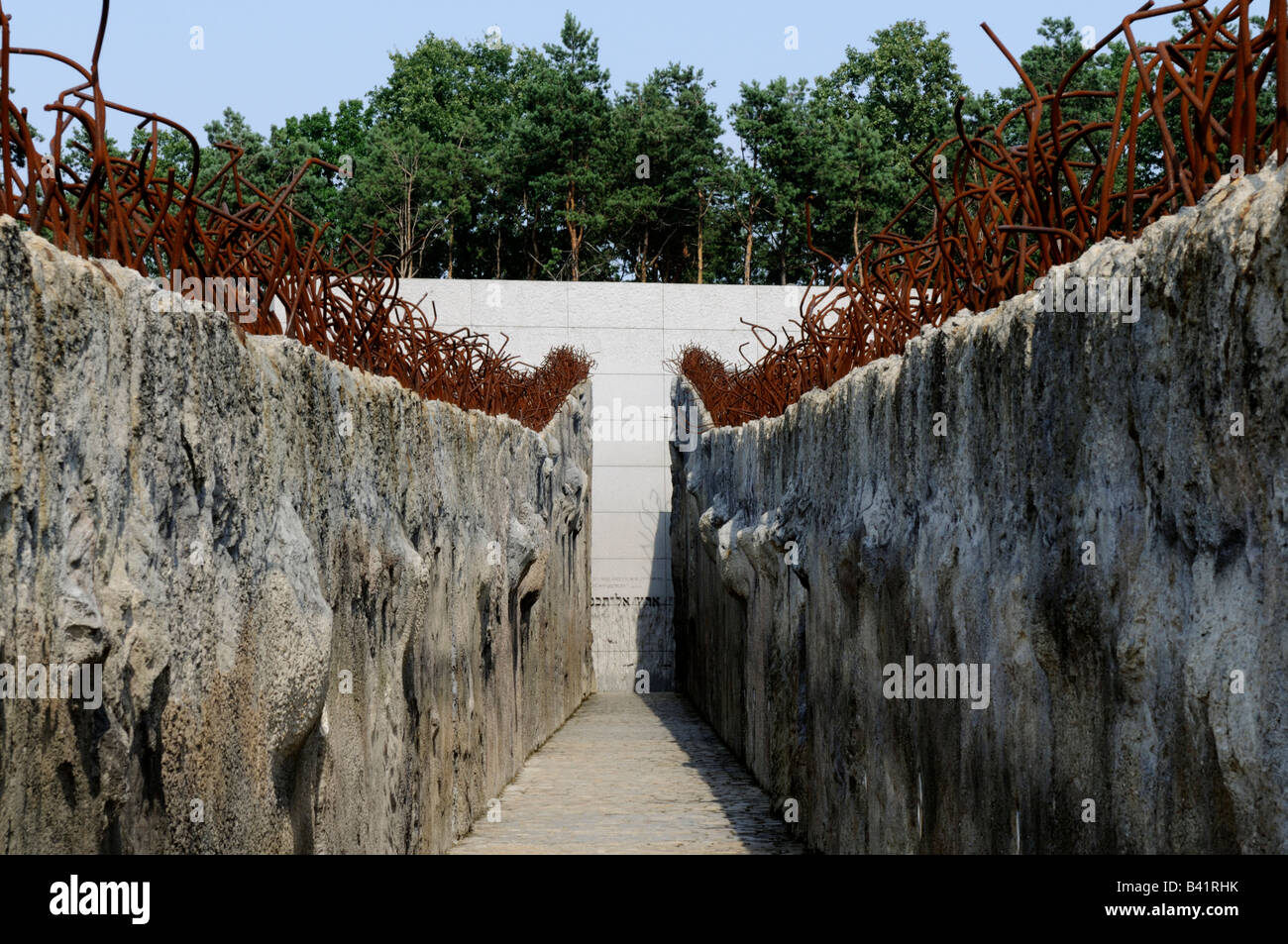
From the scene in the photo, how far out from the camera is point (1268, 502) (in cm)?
202

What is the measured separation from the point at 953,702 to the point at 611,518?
14.0 meters

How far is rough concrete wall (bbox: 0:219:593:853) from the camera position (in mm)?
2225

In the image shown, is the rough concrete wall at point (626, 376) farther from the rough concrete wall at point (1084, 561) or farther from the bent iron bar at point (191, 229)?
the rough concrete wall at point (1084, 561)

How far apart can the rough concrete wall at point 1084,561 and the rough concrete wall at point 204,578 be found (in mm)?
1833

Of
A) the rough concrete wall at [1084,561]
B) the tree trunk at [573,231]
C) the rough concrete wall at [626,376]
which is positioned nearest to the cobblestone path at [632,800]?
the rough concrete wall at [1084,561]

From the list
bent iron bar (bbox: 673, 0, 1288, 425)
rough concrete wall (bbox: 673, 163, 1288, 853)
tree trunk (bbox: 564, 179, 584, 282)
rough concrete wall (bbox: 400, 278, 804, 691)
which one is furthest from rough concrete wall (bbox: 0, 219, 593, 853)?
tree trunk (bbox: 564, 179, 584, 282)

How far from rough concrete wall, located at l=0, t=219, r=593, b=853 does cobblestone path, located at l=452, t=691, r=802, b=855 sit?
1.21 meters

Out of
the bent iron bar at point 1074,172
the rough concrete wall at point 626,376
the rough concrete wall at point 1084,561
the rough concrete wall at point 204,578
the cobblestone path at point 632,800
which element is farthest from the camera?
the rough concrete wall at point 626,376

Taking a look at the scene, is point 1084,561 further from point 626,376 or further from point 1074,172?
point 626,376

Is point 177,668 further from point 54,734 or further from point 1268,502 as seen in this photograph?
point 1268,502

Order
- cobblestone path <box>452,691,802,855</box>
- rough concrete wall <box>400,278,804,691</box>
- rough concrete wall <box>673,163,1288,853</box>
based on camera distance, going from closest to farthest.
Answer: rough concrete wall <box>673,163,1288,853</box> < cobblestone path <box>452,691,802,855</box> < rough concrete wall <box>400,278,804,691</box>

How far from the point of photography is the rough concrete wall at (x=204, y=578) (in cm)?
222

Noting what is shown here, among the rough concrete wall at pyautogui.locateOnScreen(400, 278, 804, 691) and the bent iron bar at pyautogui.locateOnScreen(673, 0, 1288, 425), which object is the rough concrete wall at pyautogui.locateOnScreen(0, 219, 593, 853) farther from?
the rough concrete wall at pyautogui.locateOnScreen(400, 278, 804, 691)
